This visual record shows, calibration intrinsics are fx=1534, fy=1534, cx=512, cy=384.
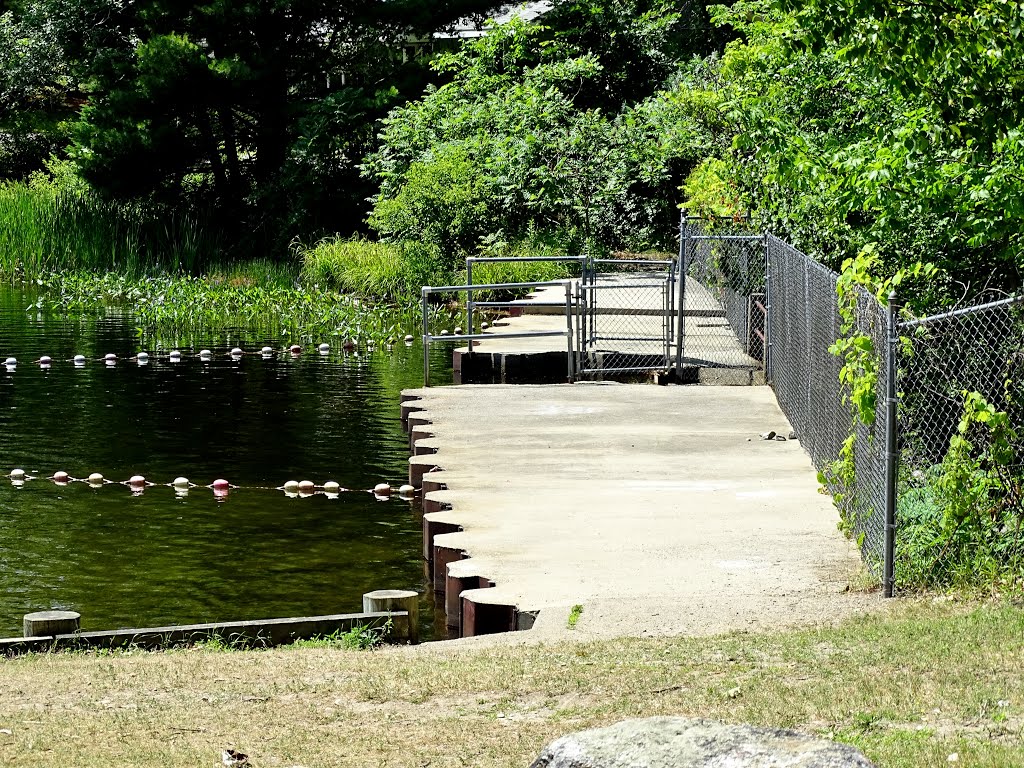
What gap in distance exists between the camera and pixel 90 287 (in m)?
38.2

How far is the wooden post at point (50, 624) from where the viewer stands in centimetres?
907

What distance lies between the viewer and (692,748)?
178 inches

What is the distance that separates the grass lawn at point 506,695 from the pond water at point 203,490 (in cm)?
303

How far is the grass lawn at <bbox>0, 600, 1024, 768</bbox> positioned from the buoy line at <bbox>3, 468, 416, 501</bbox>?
274 inches

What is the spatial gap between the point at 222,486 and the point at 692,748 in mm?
11808

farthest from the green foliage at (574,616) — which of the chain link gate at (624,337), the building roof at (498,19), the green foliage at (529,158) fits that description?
the building roof at (498,19)

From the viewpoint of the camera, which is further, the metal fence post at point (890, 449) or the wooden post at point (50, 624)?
the metal fence post at point (890, 449)

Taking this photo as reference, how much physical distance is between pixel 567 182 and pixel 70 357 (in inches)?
531

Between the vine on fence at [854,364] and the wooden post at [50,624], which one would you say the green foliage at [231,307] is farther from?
the wooden post at [50,624]

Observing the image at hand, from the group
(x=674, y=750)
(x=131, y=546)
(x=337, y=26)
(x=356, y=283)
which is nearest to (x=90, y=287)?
(x=356, y=283)

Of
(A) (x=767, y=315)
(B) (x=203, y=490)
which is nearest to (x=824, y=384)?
(A) (x=767, y=315)

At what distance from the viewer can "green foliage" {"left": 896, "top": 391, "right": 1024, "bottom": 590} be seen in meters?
9.27

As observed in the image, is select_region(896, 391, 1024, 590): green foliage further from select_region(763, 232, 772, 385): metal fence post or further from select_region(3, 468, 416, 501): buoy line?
select_region(763, 232, 772, 385): metal fence post

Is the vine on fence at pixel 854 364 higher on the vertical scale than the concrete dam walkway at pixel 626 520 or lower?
higher
